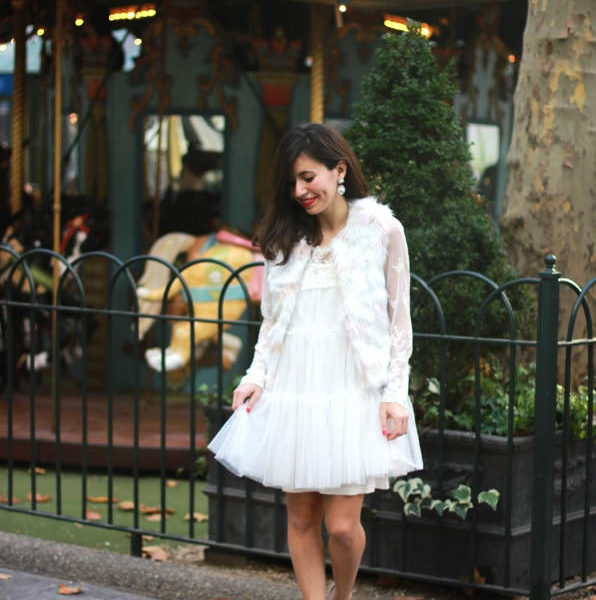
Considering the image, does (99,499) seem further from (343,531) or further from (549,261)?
(549,261)

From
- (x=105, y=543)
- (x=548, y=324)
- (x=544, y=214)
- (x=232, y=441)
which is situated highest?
(x=544, y=214)

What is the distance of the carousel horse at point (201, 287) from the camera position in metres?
8.63

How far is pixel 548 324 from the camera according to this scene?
447 centimetres

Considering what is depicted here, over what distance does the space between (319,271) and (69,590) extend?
178 centimetres

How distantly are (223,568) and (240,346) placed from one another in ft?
10.6

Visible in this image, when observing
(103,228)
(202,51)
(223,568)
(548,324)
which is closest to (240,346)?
(103,228)

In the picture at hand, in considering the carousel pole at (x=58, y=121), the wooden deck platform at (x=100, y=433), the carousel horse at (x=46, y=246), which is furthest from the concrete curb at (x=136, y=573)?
the carousel horse at (x=46, y=246)

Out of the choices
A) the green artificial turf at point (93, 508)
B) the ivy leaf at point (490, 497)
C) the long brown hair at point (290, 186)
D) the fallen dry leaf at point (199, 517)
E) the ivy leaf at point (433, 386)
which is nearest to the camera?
the long brown hair at point (290, 186)

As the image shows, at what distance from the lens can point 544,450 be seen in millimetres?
4523

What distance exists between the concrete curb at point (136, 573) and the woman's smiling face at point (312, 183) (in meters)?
1.78

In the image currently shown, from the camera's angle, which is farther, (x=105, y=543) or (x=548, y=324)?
(x=105, y=543)

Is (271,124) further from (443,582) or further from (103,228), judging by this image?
(443,582)

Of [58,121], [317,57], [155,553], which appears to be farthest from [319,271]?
[58,121]

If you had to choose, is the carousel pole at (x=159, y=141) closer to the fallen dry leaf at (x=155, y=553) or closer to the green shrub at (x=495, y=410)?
the fallen dry leaf at (x=155, y=553)
